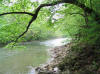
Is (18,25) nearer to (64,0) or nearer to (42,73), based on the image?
(64,0)

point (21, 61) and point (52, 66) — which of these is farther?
point (21, 61)

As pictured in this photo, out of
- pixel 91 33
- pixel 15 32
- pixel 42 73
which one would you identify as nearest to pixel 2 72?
pixel 42 73

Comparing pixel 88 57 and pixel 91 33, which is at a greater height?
pixel 91 33

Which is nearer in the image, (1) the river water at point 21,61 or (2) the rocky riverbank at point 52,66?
(2) the rocky riverbank at point 52,66

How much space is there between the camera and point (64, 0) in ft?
14.8

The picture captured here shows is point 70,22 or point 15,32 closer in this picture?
point 15,32

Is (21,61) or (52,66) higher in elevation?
(52,66)

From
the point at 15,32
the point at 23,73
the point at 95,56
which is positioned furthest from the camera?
the point at 23,73

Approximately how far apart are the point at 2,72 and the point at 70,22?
22.5 ft

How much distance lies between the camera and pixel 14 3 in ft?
16.7

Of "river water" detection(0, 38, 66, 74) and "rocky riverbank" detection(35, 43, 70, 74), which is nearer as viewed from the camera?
"rocky riverbank" detection(35, 43, 70, 74)

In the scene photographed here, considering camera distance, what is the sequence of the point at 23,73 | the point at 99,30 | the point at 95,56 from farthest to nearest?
1. the point at 23,73
2. the point at 95,56
3. the point at 99,30

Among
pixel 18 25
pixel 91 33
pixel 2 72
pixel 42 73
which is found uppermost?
pixel 91 33

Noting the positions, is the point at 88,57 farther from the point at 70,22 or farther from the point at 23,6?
the point at 23,6
